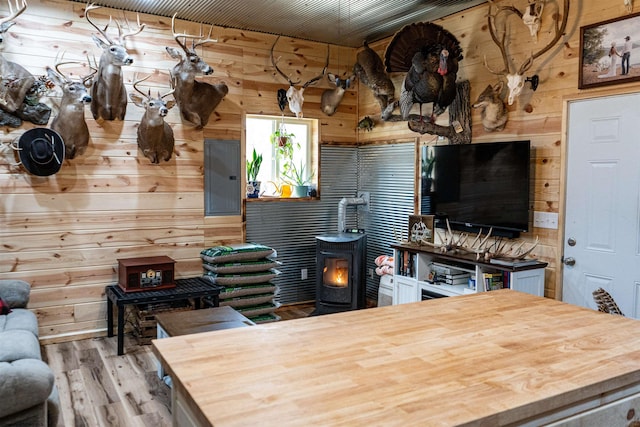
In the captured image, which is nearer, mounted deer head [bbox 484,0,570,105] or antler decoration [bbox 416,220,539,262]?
mounted deer head [bbox 484,0,570,105]

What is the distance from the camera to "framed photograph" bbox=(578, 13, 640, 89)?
346cm

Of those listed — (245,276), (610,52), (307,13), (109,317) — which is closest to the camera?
(610,52)

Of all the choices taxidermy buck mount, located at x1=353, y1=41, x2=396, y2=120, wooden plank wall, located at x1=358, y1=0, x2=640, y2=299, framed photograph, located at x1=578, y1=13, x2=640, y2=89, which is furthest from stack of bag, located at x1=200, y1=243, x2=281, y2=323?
framed photograph, located at x1=578, y1=13, x2=640, y2=89

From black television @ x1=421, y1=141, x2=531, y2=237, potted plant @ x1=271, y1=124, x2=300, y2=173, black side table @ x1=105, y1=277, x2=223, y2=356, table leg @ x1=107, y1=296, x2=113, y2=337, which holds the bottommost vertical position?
table leg @ x1=107, y1=296, x2=113, y2=337

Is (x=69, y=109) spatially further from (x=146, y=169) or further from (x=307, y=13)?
(x=307, y=13)

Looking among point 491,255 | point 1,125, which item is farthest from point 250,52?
point 491,255

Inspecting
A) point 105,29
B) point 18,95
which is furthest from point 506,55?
point 18,95

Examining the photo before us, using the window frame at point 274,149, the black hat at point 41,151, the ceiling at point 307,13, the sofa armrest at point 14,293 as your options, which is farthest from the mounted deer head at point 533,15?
the sofa armrest at point 14,293

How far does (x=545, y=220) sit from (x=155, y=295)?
3309mm

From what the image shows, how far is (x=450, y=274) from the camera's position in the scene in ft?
14.8

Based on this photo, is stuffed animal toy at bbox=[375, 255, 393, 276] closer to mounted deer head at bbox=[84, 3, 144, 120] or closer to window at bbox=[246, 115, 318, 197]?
window at bbox=[246, 115, 318, 197]

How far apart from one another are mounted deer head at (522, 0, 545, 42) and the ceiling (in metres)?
0.65

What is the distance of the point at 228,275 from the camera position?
505 cm

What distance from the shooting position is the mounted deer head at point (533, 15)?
3.98 meters
